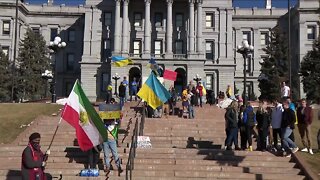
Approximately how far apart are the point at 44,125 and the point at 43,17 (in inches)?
2212

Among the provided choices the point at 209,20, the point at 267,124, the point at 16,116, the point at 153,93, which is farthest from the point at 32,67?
the point at 267,124

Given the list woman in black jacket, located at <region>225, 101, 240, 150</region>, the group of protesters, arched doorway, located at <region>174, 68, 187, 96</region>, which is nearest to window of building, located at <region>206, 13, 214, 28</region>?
arched doorway, located at <region>174, 68, 187, 96</region>

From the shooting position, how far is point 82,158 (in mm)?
16484

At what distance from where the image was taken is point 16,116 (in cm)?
2498

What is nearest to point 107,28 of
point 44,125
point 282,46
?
point 282,46

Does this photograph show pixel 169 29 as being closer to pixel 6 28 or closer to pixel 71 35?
pixel 71 35

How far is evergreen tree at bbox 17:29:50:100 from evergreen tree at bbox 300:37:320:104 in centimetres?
3117

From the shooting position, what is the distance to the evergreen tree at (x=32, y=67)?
57862mm

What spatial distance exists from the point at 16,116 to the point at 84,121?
47.0 feet

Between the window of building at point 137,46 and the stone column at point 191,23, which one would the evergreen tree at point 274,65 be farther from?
the window of building at point 137,46

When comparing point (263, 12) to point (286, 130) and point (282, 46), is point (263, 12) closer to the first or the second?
point (282, 46)

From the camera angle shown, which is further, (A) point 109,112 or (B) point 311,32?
(B) point 311,32

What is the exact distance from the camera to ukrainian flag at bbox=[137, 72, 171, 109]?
23594mm

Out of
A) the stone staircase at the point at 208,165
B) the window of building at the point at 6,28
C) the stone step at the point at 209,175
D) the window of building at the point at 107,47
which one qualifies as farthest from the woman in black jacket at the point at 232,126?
the window of building at the point at 6,28
